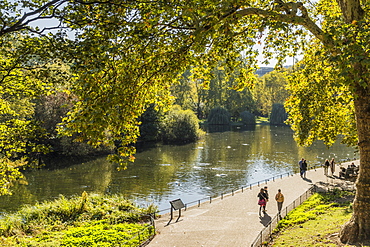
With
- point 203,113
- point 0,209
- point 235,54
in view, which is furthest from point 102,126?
point 203,113

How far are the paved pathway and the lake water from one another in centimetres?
595

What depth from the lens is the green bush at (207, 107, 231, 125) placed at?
88812 mm

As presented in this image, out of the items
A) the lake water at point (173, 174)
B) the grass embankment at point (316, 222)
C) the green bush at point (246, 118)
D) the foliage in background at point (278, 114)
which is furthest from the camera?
the green bush at point (246, 118)

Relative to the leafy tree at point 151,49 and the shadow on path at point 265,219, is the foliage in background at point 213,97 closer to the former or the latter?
the shadow on path at point 265,219

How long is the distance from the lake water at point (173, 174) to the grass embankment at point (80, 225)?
5929 millimetres

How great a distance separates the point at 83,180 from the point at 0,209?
375 inches

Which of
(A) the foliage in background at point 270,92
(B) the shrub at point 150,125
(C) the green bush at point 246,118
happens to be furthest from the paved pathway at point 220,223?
(A) the foliage in background at point 270,92

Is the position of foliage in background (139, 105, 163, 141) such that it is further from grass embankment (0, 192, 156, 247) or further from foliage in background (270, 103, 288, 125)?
foliage in background (270, 103, 288, 125)

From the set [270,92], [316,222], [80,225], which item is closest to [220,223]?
[316,222]

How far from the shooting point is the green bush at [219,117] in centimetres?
8881

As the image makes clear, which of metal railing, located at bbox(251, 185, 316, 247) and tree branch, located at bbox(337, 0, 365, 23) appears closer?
tree branch, located at bbox(337, 0, 365, 23)

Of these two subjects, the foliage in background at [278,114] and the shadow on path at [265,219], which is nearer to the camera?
the shadow on path at [265,219]

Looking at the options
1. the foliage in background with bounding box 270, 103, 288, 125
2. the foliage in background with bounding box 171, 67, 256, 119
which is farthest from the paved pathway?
the foliage in background with bounding box 270, 103, 288, 125

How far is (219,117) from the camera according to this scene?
88.9 meters
